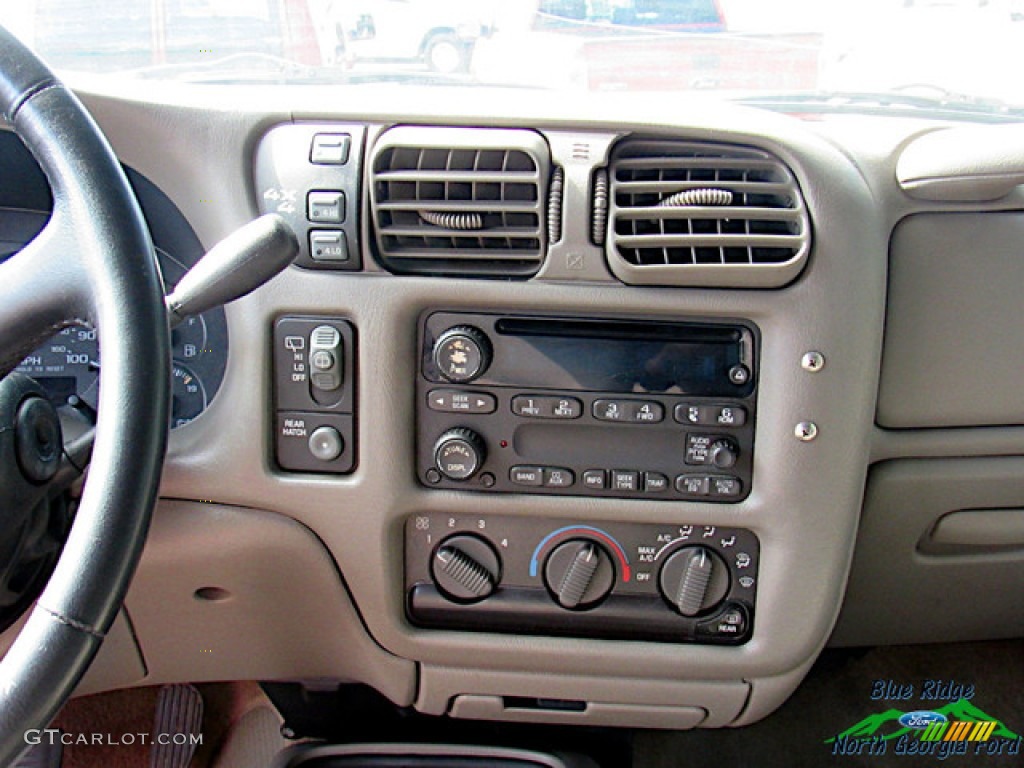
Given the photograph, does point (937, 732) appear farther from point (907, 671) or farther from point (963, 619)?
point (963, 619)

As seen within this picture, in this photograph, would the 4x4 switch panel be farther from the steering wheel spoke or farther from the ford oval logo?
the ford oval logo

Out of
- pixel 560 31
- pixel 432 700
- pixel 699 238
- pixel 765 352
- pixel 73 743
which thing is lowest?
pixel 73 743

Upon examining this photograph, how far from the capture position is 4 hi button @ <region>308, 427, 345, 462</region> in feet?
3.64

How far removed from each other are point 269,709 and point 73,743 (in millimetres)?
388

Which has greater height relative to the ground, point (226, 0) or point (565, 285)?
point (226, 0)

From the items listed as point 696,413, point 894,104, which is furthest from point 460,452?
point 894,104

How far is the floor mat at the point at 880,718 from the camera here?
5.23 ft

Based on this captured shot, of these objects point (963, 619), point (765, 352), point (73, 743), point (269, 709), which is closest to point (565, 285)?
point (765, 352)

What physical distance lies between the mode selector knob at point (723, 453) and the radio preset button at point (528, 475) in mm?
205

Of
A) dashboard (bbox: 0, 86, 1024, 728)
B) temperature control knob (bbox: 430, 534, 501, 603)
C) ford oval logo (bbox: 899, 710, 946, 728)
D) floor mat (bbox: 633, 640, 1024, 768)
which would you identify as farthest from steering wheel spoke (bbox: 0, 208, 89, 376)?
ford oval logo (bbox: 899, 710, 946, 728)

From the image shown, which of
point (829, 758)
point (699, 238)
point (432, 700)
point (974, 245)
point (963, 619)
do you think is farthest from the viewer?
point (829, 758)

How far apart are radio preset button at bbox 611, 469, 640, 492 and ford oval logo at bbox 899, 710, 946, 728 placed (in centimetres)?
90

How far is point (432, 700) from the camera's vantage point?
1.29 meters

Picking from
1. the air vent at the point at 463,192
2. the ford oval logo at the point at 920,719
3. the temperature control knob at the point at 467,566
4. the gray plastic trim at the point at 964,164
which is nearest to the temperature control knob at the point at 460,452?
the temperature control knob at the point at 467,566
